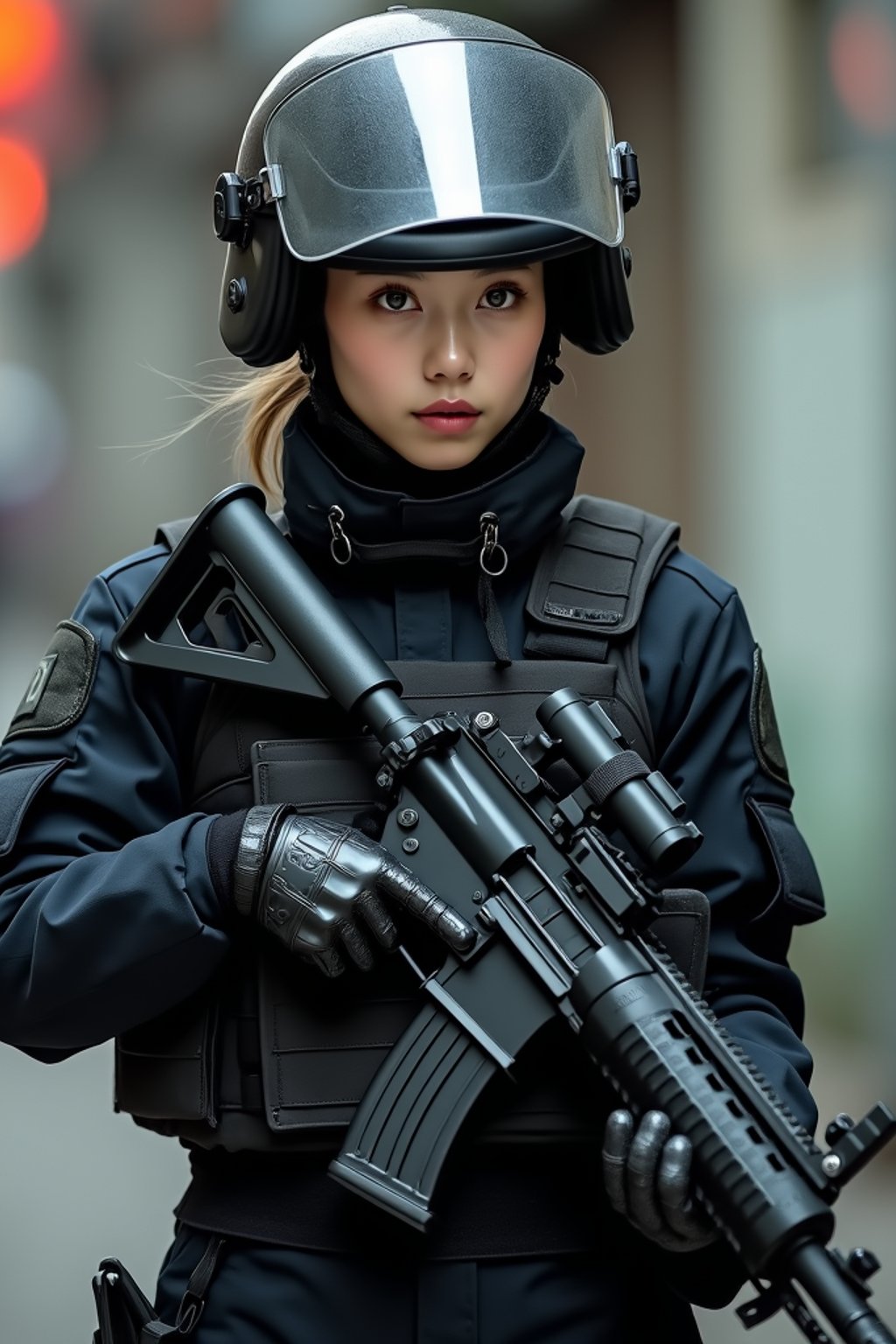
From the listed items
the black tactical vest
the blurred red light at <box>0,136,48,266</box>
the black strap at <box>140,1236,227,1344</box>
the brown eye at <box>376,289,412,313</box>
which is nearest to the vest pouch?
the black tactical vest

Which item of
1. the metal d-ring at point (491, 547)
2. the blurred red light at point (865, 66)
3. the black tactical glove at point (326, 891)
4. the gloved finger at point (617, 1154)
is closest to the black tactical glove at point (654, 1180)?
the gloved finger at point (617, 1154)

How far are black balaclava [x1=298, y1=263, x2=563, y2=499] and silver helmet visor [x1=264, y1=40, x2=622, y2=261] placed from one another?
0.29 feet

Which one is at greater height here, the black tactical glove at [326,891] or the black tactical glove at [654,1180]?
the black tactical glove at [326,891]

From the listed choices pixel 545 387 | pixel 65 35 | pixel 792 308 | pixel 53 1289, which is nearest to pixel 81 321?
pixel 65 35

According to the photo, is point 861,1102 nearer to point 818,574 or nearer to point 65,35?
point 818,574

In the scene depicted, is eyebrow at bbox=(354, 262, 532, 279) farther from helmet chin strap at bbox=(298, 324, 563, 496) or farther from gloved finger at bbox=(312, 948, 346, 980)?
gloved finger at bbox=(312, 948, 346, 980)

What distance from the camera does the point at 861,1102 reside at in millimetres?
4711

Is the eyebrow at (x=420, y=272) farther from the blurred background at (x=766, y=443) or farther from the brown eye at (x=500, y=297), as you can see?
the blurred background at (x=766, y=443)

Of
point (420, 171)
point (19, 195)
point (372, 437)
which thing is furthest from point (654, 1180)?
point (19, 195)

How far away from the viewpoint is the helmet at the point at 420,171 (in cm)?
183

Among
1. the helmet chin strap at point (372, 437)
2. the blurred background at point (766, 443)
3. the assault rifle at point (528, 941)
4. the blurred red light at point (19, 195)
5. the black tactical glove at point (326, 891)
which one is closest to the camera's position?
the assault rifle at point (528, 941)

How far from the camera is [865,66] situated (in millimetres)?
4758

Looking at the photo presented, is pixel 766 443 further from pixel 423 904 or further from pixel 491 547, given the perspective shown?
pixel 423 904

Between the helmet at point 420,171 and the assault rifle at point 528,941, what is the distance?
29cm
